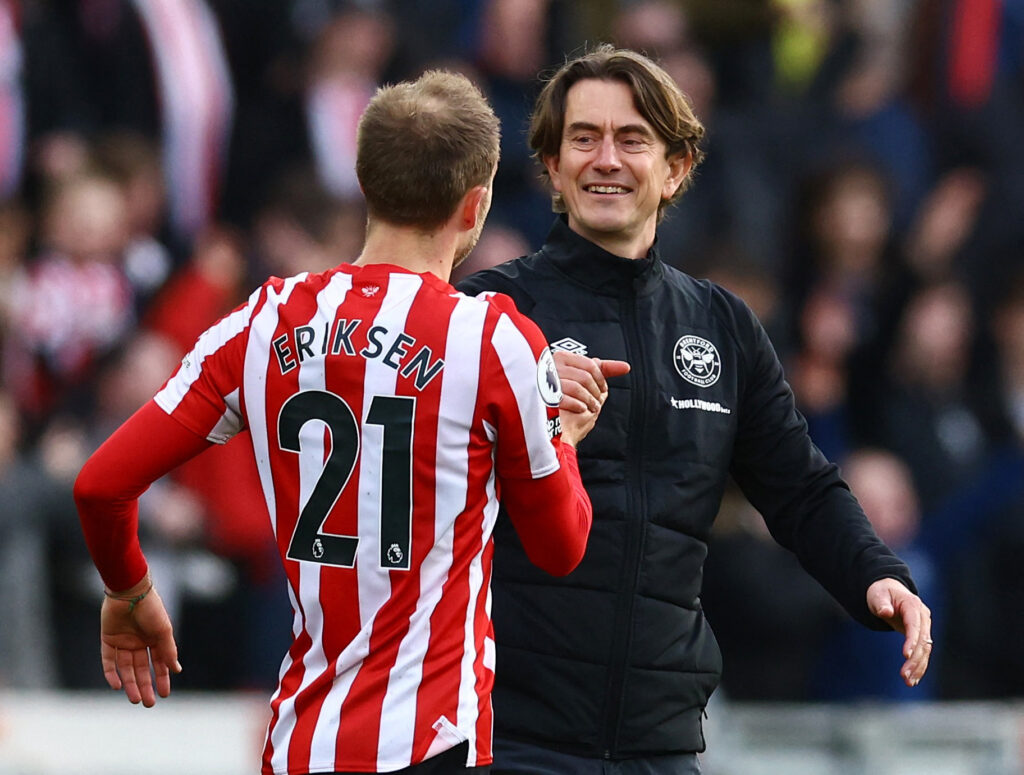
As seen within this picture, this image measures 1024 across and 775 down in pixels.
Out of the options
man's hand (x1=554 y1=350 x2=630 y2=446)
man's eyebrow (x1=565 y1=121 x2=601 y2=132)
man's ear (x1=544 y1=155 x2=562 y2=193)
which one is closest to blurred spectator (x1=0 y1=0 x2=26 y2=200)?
man's ear (x1=544 y1=155 x2=562 y2=193)

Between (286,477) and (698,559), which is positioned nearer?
(286,477)

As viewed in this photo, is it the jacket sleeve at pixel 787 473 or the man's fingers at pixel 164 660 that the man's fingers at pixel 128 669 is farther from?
the jacket sleeve at pixel 787 473

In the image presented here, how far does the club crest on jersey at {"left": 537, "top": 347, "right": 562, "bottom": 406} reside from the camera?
126 inches

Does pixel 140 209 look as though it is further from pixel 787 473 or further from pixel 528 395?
pixel 528 395

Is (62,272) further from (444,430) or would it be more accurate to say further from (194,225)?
(444,430)

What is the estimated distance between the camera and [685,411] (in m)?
3.98

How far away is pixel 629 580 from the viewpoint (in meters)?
3.84

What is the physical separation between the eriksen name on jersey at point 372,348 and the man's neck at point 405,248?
0.16 meters

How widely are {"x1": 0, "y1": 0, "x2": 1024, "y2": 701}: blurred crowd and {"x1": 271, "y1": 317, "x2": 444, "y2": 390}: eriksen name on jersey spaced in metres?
4.24

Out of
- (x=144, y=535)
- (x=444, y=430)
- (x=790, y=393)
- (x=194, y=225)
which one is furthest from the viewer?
(x=194, y=225)

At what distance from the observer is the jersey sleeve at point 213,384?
3213mm

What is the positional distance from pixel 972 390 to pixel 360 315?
22.7ft

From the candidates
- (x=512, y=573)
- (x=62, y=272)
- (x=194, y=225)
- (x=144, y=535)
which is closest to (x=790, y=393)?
(x=512, y=573)

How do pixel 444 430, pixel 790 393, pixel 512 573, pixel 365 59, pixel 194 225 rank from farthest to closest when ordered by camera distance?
pixel 365 59 < pixel 194 225 < pixel 790 393 < pixel 512 573 < pixel 444 430
